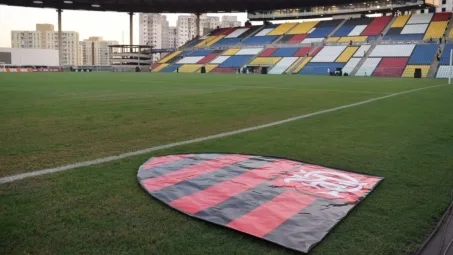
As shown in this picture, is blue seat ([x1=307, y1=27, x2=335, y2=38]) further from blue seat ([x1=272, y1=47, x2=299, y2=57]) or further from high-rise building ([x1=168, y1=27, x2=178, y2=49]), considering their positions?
high-rise building ([x1=168, y1=27, x2=178, y2=49])

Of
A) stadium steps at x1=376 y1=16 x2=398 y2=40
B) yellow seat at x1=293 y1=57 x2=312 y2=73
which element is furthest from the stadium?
stadium steps at x1=376 y1=16 x2=398 y2=40

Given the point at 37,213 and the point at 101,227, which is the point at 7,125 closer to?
the point at 37,213

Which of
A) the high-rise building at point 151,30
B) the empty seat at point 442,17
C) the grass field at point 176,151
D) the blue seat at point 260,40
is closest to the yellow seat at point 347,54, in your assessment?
the empty seat at point 442,17

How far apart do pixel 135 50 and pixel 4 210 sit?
269 feet

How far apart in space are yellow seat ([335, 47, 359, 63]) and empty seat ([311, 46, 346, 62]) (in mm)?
499

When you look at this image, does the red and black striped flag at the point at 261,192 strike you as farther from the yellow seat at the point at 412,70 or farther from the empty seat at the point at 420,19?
the empty seat at the point at 420,19

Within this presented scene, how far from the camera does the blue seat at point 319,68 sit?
4124cm

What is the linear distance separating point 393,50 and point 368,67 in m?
5.07

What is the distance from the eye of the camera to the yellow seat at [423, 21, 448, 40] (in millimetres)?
42406

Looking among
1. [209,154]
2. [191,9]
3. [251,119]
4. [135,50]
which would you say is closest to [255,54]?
[191,9]

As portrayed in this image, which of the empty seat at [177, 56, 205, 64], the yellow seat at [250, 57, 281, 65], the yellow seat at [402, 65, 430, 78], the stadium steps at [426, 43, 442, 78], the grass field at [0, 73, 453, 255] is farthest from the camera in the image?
the empty seat at [177, 56, 205, 64]

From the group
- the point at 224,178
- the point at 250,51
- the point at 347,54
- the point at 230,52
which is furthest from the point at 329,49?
the point at 224,178

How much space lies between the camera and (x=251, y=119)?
8031 millimetres

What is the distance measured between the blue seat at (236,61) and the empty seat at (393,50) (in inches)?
603
